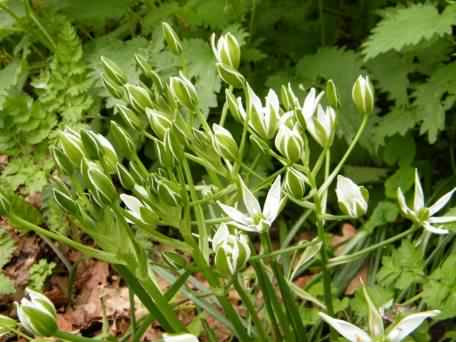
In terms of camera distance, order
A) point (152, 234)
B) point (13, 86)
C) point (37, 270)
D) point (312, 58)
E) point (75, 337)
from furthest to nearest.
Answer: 1. point (13, 86)
2. point (312, 58)
3. point (37, 270)
4. point (152, 234)
5. point (75, 337)

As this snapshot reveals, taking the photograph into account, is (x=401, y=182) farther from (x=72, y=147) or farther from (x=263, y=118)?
(x=72, y=147)

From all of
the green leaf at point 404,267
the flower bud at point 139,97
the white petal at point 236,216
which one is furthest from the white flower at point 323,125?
the green leaf at point 404,267

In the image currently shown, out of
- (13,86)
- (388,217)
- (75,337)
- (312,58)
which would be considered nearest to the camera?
(75,337)

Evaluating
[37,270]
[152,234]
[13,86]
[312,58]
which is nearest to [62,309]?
[37,270]

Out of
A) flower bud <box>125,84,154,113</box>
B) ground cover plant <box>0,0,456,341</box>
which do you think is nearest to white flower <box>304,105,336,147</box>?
ground cover plant <box>0,0,456,341</box>

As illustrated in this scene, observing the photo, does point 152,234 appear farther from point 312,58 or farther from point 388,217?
point 312,58

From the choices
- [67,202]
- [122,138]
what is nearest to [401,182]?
[122,138]
